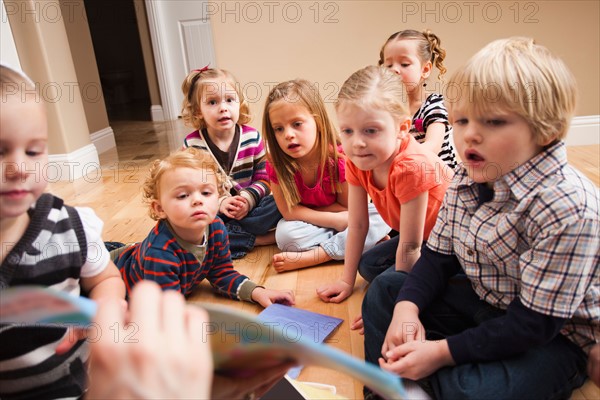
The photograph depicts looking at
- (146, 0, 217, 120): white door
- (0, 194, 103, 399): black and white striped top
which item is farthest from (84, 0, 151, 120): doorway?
(0, 194, 103, 399): black and white striped top

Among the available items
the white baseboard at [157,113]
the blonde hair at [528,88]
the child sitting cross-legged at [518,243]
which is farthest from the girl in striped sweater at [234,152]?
the white baseboard at [157,113]

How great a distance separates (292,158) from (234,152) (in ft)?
0.92

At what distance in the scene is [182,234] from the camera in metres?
1.06

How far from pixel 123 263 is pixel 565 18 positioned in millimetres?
2234

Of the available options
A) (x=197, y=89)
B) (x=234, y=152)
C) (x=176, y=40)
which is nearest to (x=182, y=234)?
(x=234, y=152)

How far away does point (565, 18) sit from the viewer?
87.1 inches

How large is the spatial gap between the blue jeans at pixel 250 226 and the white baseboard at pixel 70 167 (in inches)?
50.0

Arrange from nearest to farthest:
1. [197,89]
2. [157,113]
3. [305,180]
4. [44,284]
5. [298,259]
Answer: [44,284] < [298,259] < [305,180] < [197,89] < [157,113]

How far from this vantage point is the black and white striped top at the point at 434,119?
1352 millimetres

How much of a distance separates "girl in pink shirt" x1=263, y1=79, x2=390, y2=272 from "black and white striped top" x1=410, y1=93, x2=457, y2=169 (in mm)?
252

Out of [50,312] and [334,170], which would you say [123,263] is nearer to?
[334,170]

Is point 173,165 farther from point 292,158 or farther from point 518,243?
point 518,243

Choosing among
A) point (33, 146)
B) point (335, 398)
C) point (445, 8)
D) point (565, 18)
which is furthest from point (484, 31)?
point (33, 146)

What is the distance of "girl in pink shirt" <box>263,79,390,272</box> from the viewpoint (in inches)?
51.4
